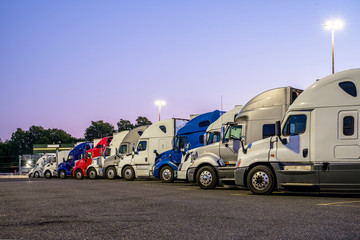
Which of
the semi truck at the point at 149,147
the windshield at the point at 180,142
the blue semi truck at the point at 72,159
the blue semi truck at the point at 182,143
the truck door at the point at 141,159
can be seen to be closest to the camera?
the blue semi truck at the point at 182,143

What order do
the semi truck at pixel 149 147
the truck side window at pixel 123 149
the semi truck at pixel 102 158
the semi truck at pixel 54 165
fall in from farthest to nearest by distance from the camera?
the semi truck at pixel 54 165
the semi truck at pixel 102 158
the truck side window at pixel 123 149
the semi truck at pixel 149 147

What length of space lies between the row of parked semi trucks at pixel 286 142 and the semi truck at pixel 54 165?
18.6 m

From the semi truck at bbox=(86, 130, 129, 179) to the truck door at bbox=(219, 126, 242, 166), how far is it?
15.0 m

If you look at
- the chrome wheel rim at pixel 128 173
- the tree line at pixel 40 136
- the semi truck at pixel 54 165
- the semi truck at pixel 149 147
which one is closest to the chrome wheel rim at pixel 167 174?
the semi truck at pixel 149 147

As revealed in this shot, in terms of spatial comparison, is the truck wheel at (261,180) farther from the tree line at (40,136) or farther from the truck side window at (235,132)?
the tree line at (40,136)

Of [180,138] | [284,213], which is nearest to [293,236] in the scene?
[284,213]

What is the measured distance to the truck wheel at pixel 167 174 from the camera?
2311cm

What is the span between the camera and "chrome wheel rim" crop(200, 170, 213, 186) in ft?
55.0

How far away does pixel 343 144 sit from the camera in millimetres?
12430

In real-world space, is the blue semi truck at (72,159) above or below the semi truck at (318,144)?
below

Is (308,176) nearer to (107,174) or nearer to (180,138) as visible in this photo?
(180,138)

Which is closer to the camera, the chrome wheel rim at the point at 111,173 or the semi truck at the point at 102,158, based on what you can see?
the chrome wheel rim at the point at 111,173

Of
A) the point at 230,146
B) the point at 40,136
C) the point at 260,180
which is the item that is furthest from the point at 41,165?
the point at 40,136

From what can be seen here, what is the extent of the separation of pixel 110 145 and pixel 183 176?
13.9 m
